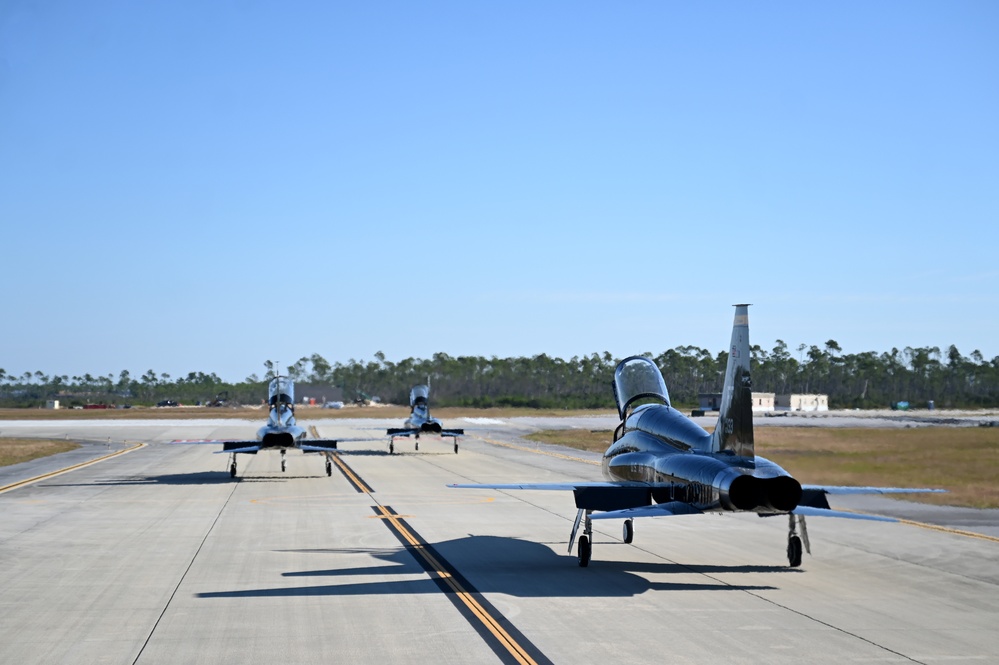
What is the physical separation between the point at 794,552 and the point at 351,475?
25503 mm

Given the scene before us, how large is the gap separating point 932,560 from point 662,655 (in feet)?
31.2

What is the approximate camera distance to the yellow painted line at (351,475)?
34906 mm

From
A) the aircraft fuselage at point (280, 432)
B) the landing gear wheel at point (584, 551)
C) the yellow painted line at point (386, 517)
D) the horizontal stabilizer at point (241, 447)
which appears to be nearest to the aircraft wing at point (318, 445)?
the aircraft fuselage at point (280, 432)

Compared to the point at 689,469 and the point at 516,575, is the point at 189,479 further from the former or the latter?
the point at 689,469

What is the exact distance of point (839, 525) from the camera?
976 inches

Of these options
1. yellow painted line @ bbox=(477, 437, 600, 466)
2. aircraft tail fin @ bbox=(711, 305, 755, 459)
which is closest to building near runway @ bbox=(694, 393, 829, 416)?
yellow painted line @ bbox=(477, 437, 600, 466)

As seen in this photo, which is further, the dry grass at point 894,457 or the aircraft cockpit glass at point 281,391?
the aircraft cockpit glass at point 281,391

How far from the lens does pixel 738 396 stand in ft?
53.7

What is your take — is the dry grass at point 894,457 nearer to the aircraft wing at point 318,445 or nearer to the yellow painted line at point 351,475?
the yellow painted line at point 351,475

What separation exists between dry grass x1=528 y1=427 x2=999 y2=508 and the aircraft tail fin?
15.3 m

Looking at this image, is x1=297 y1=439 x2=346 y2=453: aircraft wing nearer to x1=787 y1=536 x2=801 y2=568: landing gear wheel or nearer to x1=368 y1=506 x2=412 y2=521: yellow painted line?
x1=368 y1=506 x2=412 y2=521: yellow painted line

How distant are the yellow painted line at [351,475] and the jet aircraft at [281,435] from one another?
0.88m

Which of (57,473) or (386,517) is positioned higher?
(386,517)

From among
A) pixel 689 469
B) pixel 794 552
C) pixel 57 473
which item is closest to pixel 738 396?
pixel 689 469
